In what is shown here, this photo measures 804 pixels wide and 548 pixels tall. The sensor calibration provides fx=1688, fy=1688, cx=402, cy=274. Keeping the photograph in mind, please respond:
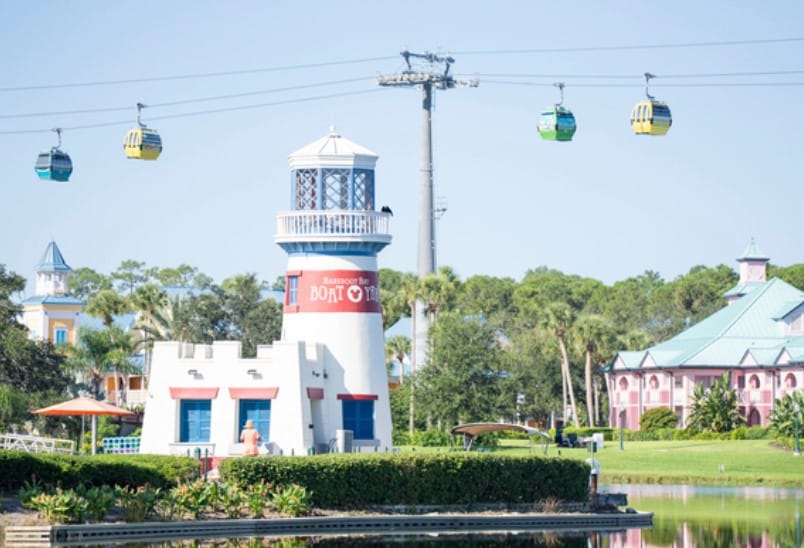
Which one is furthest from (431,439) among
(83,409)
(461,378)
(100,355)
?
(83,409)

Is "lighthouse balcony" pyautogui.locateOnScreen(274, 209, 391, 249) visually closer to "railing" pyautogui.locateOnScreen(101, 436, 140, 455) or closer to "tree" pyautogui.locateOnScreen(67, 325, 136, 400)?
"railing" pyautogui.locateOnScreen(101, 436, 140, 455)

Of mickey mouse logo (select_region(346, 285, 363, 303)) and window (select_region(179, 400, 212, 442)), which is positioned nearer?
window (select_region(179, 400, 212, 442))

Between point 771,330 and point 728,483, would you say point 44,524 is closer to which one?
point 728,483

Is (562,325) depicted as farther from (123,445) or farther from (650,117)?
(650,117)

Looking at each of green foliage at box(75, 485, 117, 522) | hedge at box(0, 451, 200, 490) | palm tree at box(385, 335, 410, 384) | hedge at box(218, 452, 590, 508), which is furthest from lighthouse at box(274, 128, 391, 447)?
palm tree at box(385, 335, 410, 384)

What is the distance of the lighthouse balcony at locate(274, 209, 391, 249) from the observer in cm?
5250

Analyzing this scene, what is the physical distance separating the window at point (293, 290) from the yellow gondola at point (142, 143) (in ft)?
32.6

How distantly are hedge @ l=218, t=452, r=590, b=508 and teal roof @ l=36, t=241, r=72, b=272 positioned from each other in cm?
8816

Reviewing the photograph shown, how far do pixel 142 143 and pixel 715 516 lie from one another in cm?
1888

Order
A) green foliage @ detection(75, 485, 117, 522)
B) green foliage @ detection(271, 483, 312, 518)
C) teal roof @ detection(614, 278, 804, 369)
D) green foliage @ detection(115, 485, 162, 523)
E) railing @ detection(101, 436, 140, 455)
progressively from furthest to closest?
teal roof @ detection(614, 278, 804, 369) < railing @ detection(101, 436, 140, 455) < green foliage @ detection(271, 483, 312, 518) < green foliage @ detection(115, 485, 162, 523) < green foliage @ detection(75, 485, 117, 522)

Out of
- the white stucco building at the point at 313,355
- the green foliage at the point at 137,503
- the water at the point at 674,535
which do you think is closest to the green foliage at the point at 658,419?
the water at the point at 674,535

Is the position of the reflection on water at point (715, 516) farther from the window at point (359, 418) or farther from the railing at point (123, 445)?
the railing at point (123, 445)

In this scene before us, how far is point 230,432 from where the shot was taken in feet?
167

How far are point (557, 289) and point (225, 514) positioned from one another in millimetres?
129409
